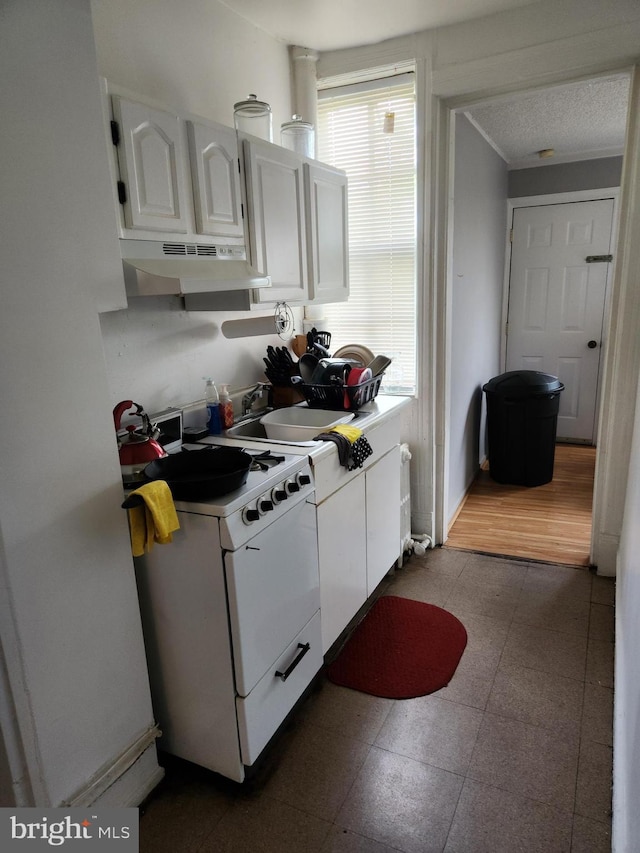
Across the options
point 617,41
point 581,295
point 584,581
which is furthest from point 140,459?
point 581,295

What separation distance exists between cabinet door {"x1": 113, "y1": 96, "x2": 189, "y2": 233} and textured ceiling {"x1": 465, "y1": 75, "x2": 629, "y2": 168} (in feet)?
6.03

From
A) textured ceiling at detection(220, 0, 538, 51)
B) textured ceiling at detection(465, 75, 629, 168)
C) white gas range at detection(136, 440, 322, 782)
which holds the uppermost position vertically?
textured ceiling at detection(220, 0, 538, 51)

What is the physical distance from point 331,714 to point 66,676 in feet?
3.42

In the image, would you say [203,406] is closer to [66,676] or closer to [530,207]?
[66,676]

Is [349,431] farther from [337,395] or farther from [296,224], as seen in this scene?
[296,224]

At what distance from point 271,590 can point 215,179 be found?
4.66 feet

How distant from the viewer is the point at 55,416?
1359mm

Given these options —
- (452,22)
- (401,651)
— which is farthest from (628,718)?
(452,22)

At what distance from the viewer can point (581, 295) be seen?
16.4ft

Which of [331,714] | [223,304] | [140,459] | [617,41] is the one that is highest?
[617,41]

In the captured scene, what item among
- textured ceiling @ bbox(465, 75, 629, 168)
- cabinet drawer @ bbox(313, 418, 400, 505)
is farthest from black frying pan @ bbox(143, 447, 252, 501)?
textured ceiling @ bbox(465, 75, 629, 168)

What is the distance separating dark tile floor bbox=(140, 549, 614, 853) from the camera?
1588 mm

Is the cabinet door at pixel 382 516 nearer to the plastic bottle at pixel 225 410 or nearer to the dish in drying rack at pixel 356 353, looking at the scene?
the dish in drying rack at pixel 356 353

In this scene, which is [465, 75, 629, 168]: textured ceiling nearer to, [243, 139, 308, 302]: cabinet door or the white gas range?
[243, 139, 308, 302]: cabinet door
